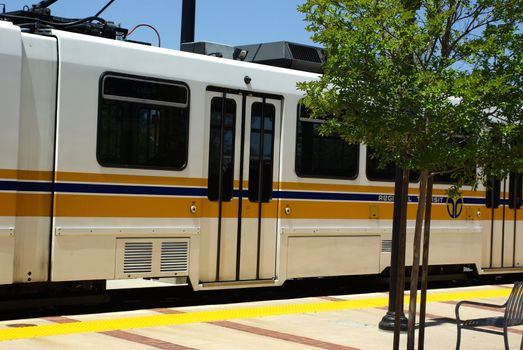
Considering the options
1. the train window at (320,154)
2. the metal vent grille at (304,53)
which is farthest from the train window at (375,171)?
the metal vent grille at (304,53)

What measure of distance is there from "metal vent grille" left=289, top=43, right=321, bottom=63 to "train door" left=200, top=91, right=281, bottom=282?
1644 millimetres

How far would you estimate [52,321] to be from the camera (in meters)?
10.6

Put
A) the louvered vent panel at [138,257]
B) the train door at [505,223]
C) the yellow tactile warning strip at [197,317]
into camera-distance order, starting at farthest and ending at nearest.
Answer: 1. the train door at [505,223]
2. the louvered vent panel at [138,257]
3. the yellow tactile warning strip at [197,317]

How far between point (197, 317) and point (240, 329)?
93 cm

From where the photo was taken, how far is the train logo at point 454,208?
15.9 m

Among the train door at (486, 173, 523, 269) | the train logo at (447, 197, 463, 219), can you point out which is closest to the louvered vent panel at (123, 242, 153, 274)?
the train logo at (447, 197, 463, 219)

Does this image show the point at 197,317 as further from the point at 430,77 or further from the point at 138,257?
the point at 430,77

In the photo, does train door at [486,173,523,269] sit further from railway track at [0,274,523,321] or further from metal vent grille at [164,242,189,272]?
metal vent grille at [164,242,189,272]

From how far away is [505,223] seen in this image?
55.5 ft

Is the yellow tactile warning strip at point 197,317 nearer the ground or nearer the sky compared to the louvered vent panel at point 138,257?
nearer the ground

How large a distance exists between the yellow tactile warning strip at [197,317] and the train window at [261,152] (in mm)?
1667

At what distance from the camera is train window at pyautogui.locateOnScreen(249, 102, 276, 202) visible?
43.0ft

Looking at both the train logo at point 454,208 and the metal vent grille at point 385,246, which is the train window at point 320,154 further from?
the train logo at point 454,208

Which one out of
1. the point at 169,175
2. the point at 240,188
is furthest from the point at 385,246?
the point at 169,175
